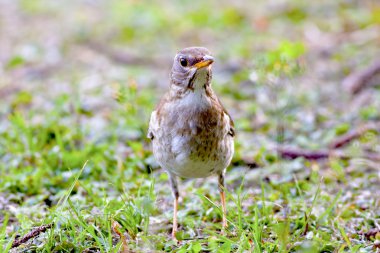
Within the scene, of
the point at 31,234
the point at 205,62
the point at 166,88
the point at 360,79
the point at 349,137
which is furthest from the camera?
the point at 166,88

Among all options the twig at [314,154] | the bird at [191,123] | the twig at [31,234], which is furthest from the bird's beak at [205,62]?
the twig at [314,154]

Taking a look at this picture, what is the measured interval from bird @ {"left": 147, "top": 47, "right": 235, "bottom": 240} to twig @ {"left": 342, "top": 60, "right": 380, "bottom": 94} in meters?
3.85

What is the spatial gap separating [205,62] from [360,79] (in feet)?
14.3

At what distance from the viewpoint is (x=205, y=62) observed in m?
4.78

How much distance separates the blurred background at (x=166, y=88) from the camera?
20.2ft

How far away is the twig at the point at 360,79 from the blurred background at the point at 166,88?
0.02m

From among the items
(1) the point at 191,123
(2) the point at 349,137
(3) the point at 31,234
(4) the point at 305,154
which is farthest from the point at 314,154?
(3) the point at 31,234

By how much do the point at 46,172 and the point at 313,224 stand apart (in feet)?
8.30

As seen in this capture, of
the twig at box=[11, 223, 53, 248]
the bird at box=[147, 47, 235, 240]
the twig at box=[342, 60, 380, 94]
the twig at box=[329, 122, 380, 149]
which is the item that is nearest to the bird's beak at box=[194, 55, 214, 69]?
the bird at box=[147, 47, 235, 240]

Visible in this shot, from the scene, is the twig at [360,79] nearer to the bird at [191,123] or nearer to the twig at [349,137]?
the twig at [349,137]

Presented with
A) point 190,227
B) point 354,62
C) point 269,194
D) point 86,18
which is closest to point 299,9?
point 354,62

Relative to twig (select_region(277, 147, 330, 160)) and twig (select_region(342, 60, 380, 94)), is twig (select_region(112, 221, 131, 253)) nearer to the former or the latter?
twig (select_region(277, 147, 330, 160))

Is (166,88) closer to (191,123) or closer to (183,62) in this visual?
(183,62)

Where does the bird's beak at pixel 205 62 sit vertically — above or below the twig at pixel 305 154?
above
